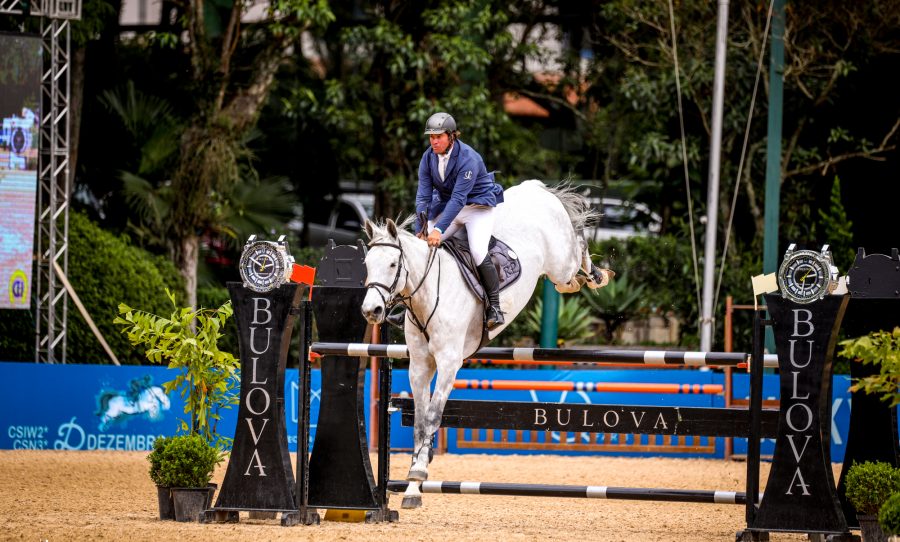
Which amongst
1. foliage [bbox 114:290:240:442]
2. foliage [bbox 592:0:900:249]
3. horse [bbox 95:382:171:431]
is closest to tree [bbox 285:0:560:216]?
foliage [bbox 592:0:900:249]

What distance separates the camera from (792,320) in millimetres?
6191

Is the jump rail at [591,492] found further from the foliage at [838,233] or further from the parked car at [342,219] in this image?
the parked car at [342,219]

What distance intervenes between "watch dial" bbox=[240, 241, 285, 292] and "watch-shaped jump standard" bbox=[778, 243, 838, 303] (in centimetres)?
278

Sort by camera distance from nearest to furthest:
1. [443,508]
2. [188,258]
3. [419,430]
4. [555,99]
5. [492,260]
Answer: [419,430], [492,260], [443,508], [188,258], [555,99]

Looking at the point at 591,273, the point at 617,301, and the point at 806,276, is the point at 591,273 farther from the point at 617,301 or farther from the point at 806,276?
the point at 617,301

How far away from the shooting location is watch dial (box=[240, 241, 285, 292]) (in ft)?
22.1

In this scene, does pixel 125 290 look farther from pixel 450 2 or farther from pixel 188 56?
pixel 450 2

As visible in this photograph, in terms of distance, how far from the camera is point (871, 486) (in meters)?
6.09

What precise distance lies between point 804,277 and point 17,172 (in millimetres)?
8869

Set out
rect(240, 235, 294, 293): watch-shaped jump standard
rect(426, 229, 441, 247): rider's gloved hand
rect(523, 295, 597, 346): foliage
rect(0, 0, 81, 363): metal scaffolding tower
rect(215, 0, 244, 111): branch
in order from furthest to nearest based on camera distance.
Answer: rect(215, 0, 244, 111): branch
rect(523, 295, 597, 346): foliage
rect(0, 0, 81, 363): metal scaffolding tower
rect(240, 235, 294, 293): watch-shaped jump standard
rect(426, 229, 441, 247): rider's gloved hand

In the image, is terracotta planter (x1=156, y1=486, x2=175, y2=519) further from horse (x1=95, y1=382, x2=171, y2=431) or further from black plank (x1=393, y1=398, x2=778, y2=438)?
horse (x1=95, y1=382, x2=171, y2=431)

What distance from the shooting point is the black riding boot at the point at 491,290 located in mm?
6539

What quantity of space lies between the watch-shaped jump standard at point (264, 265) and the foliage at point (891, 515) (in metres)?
3.41

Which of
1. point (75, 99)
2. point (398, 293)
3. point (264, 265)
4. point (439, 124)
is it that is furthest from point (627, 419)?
point (75, 99)
